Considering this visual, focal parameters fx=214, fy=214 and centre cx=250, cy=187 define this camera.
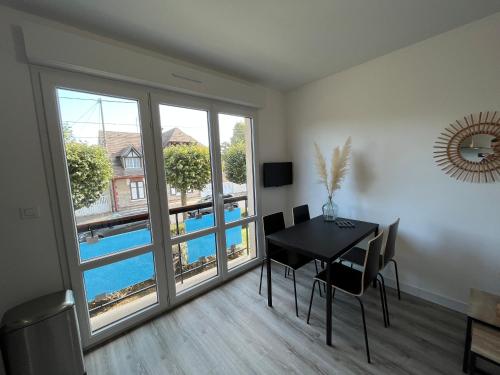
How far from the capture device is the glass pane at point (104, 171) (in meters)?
1.77

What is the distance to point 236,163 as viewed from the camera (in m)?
2.95

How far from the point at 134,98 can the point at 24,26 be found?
0.76 meters

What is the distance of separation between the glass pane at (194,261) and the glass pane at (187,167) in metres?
0.20

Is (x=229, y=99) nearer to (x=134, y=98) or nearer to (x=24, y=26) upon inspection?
(x=134, y=98)

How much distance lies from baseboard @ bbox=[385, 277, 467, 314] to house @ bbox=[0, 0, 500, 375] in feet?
0.06

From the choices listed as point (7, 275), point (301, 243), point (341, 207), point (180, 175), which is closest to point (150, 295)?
point (7, 275)

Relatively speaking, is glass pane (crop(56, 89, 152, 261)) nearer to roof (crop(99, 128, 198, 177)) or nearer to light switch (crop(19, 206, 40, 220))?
roof (crop(99, 128, 198, 177))

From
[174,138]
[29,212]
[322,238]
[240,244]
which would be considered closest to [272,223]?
[322,238]

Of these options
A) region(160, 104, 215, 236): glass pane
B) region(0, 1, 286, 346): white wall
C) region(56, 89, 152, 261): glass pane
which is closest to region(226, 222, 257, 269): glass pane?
region(160, 104, 215, 236): glass pane

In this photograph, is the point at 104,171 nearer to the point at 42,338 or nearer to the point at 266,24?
the point at 42,338

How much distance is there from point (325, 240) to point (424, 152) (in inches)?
54.0

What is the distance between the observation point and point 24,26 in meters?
1.43

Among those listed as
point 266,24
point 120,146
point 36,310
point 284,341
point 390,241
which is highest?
point 266,24

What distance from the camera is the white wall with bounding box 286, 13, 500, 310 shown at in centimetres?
189
